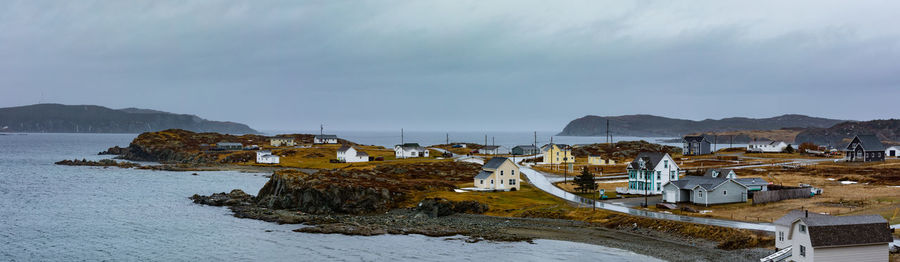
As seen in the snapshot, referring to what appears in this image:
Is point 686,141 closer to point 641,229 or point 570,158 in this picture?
point 570,158

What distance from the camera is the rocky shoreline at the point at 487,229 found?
43.5 m

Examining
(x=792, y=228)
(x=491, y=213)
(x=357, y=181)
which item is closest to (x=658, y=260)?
(x=792, y=228)

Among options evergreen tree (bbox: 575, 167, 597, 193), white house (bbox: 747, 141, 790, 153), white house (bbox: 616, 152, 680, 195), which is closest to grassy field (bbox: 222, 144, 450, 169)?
evergreen tree (bbox: 575, 167, 597, 193)

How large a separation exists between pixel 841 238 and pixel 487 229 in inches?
1108

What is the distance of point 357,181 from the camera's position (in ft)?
258

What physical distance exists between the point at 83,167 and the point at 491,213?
114208 millimetres

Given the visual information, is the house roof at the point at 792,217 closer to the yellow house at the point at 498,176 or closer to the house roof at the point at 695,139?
the yellow house at the point at 498,176

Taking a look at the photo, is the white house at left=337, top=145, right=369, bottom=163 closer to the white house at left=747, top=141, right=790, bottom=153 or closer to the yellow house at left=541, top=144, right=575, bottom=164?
the yellow house at left=541, top=144, right=575, bottom=164

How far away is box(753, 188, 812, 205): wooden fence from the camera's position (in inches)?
2416

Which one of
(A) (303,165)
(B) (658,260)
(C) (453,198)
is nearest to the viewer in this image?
(B) (658,260)

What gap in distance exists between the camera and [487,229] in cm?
5491

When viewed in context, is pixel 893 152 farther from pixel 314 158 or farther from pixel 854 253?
pixel 314 158

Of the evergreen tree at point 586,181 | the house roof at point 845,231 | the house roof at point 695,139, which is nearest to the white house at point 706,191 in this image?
the evergreen tree at point 586,181

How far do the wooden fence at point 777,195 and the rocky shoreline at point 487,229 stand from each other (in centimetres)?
1831
